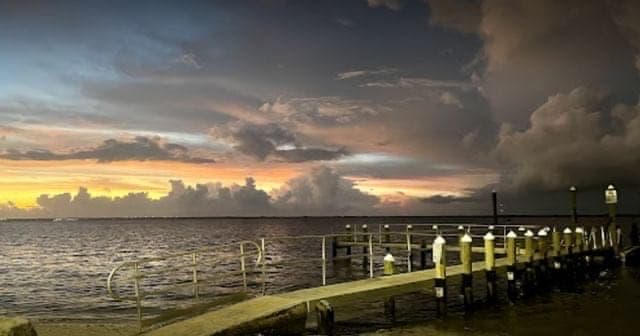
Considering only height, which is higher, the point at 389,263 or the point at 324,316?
the point at 389,263

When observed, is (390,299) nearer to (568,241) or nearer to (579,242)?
(568,241)

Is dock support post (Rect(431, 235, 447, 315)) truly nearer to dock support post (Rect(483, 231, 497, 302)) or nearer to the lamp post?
dock support post (Rect(483, 231, 497, 302))

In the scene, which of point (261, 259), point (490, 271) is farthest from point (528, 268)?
point (261, 259)

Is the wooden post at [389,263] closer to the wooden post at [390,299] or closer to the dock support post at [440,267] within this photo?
the wooden post at [390,299]

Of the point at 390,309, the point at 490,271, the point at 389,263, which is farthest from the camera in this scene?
the point at 490,271

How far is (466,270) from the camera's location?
18.2 meters

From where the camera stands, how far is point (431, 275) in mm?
17688

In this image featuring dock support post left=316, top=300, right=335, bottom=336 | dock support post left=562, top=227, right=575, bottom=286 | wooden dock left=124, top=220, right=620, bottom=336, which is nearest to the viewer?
wooden dock left=124, top=220, right=620, bottom=336

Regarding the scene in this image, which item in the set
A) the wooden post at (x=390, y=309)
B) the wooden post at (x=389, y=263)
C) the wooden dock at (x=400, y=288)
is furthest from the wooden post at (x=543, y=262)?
the wooden post at (x=389, y=263)

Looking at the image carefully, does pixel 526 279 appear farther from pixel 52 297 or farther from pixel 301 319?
pixel 52 297

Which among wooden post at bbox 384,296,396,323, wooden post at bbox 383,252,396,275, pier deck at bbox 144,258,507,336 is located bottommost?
wooden post at bbox 384,296,396,323

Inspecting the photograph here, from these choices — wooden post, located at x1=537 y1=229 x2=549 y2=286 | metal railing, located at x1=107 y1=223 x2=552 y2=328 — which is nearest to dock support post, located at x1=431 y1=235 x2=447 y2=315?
metal railing, located at x1=107 y1=223 x2=552 y2=328

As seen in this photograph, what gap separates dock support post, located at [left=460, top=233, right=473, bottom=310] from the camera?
17.9m

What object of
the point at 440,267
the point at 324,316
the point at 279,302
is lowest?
the point at 324,316
